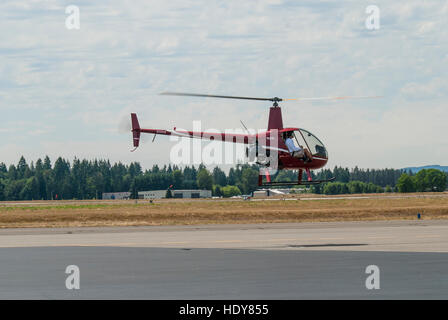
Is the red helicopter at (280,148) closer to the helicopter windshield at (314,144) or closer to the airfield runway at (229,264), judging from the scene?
the helicopter windshield at (314,144)

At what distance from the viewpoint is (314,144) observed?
41156 millimetres

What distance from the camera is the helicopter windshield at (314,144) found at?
40.9 m

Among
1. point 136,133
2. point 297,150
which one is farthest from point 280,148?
point 136,133

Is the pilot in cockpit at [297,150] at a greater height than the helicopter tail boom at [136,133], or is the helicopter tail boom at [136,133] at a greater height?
the helicopter tail boom at [136,133]

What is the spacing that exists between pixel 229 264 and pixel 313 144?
12600 millimetres

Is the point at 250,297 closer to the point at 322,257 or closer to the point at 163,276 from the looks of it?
the point at 163,276

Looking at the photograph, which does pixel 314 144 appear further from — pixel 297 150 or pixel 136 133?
pixel 136 133

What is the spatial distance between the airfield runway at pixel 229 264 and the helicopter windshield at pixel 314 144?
17.3 ft

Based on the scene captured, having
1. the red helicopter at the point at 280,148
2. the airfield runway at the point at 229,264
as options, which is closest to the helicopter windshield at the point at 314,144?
the red helicopter at the point at 280,148

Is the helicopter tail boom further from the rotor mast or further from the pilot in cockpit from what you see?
the pilot in cockpit

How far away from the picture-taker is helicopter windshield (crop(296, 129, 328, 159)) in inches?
1610

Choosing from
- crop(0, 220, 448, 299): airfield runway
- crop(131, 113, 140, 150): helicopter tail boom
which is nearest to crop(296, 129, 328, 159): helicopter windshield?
crop(0, 220, 448, 299): airfield runway
